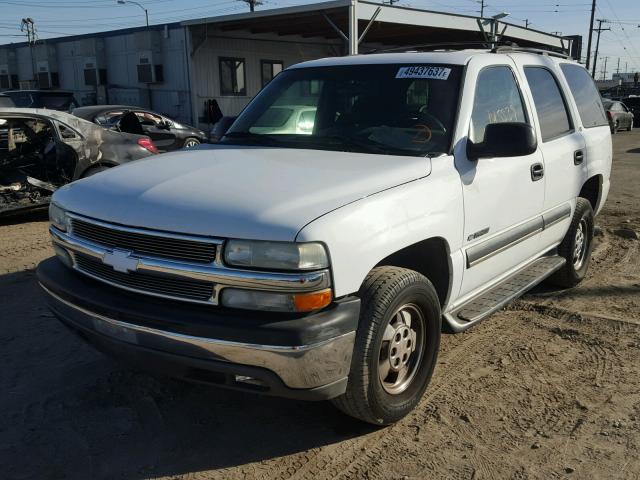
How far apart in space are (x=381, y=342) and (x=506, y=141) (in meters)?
1.41

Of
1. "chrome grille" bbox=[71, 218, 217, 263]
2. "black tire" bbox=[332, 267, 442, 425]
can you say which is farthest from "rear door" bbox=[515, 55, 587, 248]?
"chrome grille" bbox=[71, 218, 217, 263]

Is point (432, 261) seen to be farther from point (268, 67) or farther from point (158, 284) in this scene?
point (268, 67)

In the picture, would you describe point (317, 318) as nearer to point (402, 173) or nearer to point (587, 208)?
point (402, 173)

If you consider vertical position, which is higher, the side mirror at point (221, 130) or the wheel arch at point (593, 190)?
the side mirror at point (221, 130)

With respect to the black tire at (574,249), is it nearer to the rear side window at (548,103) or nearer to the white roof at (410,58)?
the rear side window at (548,103)

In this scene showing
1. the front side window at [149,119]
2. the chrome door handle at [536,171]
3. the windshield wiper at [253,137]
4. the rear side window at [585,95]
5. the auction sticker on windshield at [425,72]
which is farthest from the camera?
the front side window at [149,119]

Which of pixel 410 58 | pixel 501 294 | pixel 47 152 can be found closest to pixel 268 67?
pixel 47 152

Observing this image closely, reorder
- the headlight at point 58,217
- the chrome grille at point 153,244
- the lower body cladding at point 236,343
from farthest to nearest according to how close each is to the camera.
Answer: the headlight at point 58,217, the chrome grille at point 153,244, the lower body cladding at point 236,343

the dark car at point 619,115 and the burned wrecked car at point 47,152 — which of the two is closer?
the burned wrecked car at point 47,152

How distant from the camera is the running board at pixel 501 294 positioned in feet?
12.2

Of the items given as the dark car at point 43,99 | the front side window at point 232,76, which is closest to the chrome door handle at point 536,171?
Answer: the dark car at point 43,99

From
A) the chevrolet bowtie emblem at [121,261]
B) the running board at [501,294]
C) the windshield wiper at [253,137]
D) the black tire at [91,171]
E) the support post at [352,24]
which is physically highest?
the support post at [352,24]

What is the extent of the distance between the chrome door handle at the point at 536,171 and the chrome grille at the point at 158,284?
263 centimetres

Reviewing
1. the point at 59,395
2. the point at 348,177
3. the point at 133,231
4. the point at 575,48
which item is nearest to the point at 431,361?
the point at 348,177
